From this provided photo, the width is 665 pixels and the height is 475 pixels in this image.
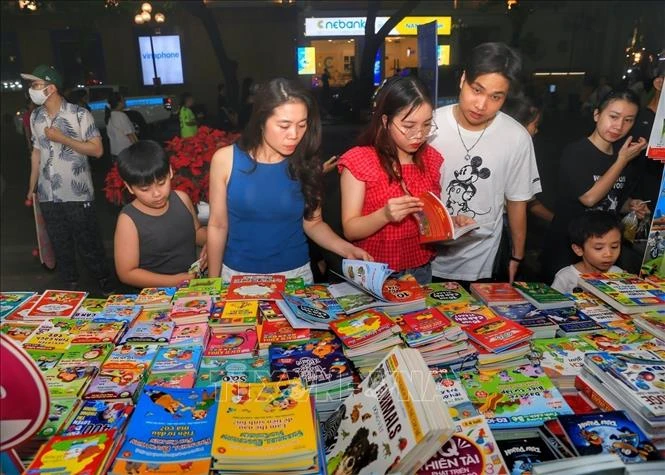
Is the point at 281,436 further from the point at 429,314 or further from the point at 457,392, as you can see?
the point at 429,314

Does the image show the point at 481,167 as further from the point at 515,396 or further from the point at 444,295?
the point at 515,396

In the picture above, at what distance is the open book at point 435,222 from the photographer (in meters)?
1.85

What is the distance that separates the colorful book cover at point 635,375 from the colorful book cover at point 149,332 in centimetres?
133

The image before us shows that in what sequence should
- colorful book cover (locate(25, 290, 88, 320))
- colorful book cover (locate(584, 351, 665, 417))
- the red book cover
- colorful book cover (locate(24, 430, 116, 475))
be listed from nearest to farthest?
colorful book cover (locate(24, 430, 116, 475)), colorful book cover (locate(584, 351, 665, 417)), the red book cover, colorful book cover (locate(25, 290, 88, 320))

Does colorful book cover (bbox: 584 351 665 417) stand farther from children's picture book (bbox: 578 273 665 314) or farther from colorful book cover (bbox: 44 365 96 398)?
colorful book cover (bbox: 44 365 96 398)

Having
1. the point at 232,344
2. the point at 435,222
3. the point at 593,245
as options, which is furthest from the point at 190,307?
the point at 593,245

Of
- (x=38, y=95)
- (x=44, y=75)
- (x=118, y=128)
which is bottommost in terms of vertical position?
(x=118, y=128)

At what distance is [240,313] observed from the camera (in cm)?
174

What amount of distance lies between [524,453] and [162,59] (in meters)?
14.0

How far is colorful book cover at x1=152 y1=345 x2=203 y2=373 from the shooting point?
150cm

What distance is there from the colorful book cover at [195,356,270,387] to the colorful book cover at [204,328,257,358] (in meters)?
0.02

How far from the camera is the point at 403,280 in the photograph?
196 centimetres

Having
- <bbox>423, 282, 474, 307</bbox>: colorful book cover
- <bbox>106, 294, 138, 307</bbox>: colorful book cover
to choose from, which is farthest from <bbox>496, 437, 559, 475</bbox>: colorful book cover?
<bbox>106, 294, 138, 307</bbox>: colorful book cover

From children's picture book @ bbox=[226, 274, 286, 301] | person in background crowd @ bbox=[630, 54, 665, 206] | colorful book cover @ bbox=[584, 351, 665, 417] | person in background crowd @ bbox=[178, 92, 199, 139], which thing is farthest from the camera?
person in background crowd @ bbox=[178, 92, 199, 139]
